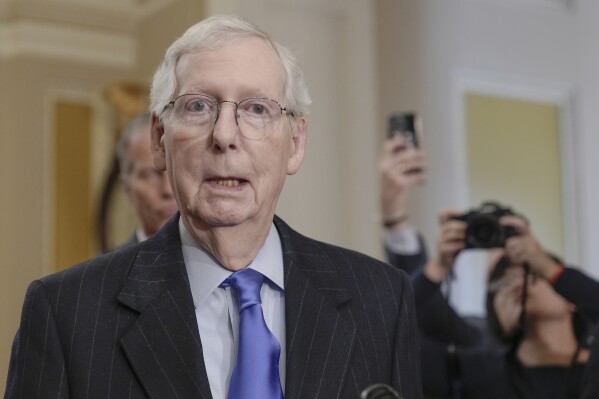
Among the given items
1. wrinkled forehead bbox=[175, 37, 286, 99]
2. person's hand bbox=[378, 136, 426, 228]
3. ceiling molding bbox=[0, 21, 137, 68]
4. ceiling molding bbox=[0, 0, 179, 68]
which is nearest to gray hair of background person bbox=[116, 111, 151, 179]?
person's hand bbox=[378, 136, 426, 228]

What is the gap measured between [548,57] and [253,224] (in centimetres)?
318

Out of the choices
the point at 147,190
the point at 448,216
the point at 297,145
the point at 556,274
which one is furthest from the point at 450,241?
the point at 297,145

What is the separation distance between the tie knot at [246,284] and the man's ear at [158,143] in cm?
17

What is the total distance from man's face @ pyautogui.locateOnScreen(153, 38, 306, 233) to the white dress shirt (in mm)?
49

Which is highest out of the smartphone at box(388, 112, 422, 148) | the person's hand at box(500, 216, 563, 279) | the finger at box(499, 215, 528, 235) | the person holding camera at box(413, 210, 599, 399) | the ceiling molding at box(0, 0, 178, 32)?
the ceiling molding at box(0, 0, 178, 32)

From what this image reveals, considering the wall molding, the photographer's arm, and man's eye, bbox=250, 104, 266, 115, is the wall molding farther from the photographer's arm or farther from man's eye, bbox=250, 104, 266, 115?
man's eye, bbox=250, 104, 266, 115

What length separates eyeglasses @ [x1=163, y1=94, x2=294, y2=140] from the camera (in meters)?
1.26

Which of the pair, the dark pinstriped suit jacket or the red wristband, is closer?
the dark pinstriped suit jacket

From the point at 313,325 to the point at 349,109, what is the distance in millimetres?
2512

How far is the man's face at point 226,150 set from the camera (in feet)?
4.09

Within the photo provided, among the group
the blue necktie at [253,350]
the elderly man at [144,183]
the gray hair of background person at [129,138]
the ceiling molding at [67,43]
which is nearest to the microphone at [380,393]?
the blue necktie at [253,350]

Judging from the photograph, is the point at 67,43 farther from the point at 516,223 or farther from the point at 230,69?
the point at 230,69

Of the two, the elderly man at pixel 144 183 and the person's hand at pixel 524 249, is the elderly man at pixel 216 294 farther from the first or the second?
the person's hand at pixel 524 249

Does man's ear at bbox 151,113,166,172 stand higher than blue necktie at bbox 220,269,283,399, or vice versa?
man's ear at bbox 151,113,166,172
